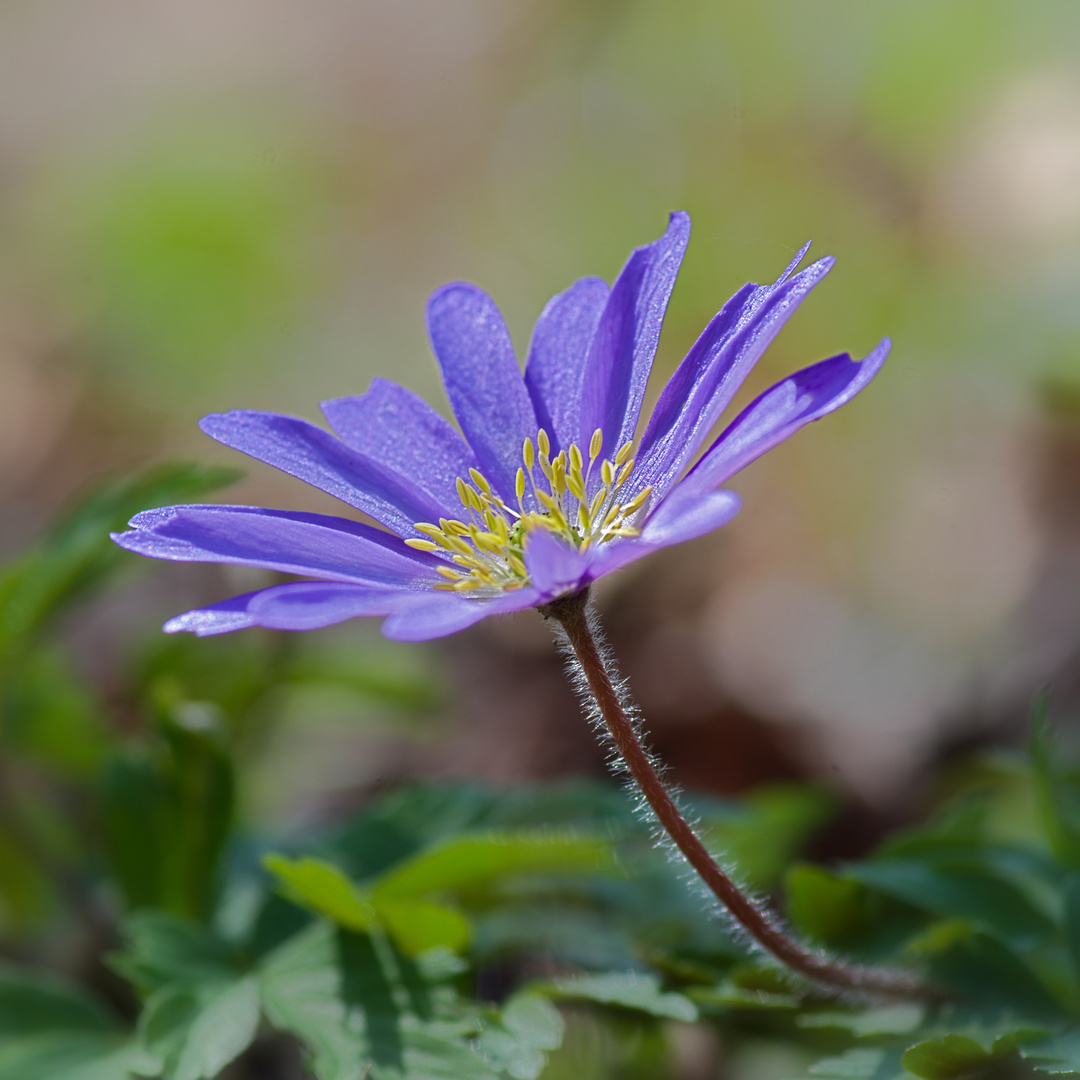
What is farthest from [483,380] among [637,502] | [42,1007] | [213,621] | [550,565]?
[42,1007]

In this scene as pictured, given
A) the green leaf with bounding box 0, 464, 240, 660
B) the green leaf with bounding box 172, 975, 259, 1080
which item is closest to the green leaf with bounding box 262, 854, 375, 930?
the green leaf with bounding box 172, 975, 259, 1080

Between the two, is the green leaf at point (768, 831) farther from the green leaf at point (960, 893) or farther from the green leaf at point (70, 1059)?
the green leaf at point (70, 1059)

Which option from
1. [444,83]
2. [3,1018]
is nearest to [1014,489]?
[3,1018]

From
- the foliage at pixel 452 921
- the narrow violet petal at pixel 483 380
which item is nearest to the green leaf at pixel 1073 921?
the foliage at pixel 452 921

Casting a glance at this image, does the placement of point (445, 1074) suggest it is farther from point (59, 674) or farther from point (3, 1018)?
point (59, 674)

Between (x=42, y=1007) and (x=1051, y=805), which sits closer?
(x=1051, y=805)

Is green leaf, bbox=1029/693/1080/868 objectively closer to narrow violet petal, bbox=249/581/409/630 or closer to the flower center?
the flower center

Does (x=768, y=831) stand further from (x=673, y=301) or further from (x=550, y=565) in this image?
(x=673, y=301)

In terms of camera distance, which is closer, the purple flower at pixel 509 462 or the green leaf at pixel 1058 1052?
the purple flower at pixel 509 462
